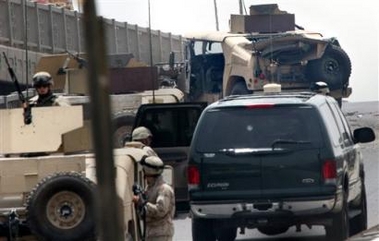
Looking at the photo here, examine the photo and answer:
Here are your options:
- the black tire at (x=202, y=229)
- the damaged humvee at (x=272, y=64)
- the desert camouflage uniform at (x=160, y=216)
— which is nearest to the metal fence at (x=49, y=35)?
the damaged humvee at (x=272, y=64)

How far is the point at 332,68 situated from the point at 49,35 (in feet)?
36.6

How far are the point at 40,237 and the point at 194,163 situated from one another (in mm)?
2812

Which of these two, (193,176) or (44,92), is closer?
(44,92)

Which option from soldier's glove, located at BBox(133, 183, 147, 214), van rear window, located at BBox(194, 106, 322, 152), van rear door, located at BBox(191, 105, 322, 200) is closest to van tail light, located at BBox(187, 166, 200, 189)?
van rear door, located at BBox(191, 105, 322, 200)

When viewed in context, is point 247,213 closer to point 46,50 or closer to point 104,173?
point 104,173

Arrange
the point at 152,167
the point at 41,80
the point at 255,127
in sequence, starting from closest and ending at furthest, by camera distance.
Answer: the point at 152,167
the point at 41,80
the point at 255,127

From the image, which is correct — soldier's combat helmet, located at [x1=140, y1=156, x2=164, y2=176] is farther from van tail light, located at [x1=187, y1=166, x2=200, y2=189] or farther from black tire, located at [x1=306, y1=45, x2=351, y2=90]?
black tire, located at [x1=306, y1=45, x2=351, y2=90]

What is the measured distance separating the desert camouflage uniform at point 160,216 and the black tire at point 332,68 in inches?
846

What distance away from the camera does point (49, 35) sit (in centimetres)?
3944

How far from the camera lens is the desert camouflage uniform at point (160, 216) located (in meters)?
9.77

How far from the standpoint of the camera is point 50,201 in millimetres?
10227

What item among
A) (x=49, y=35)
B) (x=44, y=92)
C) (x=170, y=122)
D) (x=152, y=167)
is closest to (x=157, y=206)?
(x=152, y=167)


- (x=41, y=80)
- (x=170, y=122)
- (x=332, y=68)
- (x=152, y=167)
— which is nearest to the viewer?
(x=152, y=167)

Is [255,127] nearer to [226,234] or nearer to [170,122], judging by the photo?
[226,234]
